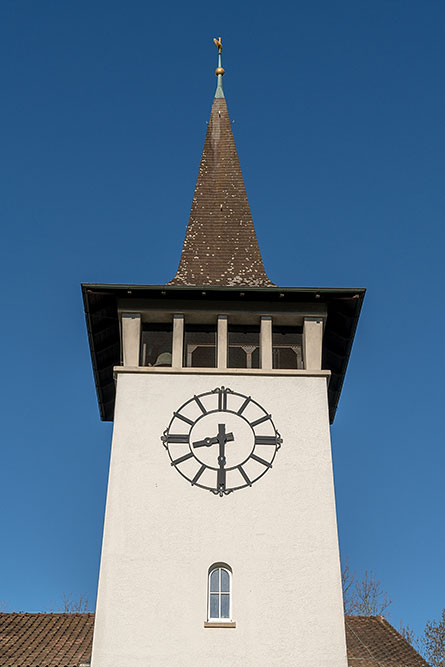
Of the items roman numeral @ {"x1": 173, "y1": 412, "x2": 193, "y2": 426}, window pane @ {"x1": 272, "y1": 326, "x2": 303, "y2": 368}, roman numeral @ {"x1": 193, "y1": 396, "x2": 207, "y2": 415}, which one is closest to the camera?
roman numeral @ {"x1": 173, "y1": 412, "x2": 193, "y2": 426}

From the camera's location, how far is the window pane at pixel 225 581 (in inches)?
632

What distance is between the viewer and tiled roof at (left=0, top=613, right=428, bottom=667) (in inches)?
741

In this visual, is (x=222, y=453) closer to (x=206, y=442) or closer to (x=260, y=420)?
(x=206, y=442)

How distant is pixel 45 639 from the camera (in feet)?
65.5

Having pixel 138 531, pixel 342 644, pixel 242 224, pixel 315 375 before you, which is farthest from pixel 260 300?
pixel 342 644

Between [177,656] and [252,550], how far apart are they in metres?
2.11

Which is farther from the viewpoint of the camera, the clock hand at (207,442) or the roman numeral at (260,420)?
the roman numeral at (260,420)

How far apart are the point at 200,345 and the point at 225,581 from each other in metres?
4.60

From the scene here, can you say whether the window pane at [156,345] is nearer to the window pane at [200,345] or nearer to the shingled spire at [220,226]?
the window pane at [200,345]

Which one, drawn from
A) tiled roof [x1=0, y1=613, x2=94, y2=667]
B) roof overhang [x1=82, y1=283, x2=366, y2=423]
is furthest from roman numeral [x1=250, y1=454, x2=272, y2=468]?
tiled roof [x1=0, y1=613, x2=94, y2=667]

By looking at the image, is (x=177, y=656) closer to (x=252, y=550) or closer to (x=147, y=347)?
(x=252, y=550)

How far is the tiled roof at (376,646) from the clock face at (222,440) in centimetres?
459

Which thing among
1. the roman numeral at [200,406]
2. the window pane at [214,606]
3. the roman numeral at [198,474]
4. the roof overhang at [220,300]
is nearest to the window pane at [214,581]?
the window pane at [214,606]

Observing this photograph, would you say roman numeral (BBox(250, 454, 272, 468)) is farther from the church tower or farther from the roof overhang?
the roof overhang
